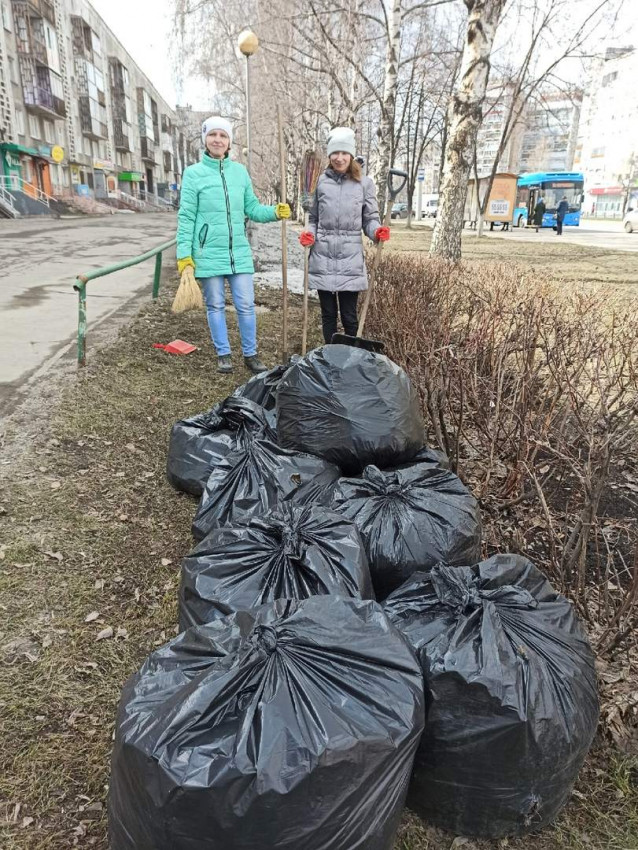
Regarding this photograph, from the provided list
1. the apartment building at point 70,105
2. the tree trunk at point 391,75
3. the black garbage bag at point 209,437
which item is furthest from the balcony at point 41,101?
the black garbage bag at point 209,437

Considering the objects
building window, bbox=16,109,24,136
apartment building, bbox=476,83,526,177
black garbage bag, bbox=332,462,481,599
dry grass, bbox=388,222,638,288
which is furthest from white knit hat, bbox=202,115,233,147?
building window, bbox=16,109,24,136

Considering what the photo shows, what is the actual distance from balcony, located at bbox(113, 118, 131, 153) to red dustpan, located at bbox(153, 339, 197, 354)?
172ft

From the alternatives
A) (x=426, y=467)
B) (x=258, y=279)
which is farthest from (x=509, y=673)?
(x=258, y=279)

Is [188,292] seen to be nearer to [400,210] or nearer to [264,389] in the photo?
[264,389]

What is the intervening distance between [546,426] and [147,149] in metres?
67.5

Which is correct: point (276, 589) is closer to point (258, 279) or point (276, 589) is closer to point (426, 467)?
point (426, 467)

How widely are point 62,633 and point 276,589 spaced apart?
86 centimetres

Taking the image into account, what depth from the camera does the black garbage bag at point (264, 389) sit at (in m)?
3.23

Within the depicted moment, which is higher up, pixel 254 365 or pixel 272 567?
pixel 272 567

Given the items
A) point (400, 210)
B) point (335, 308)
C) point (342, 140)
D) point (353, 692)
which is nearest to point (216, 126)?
point (342, 140)

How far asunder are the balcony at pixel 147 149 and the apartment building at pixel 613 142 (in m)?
41.7

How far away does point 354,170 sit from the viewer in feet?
13.9

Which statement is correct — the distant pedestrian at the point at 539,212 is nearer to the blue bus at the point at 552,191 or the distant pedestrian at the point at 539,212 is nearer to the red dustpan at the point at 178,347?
the blue bus at the point at 552,191

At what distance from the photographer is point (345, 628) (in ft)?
4.20
